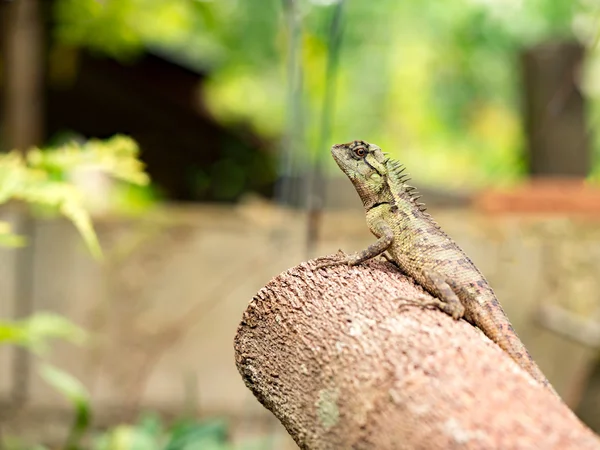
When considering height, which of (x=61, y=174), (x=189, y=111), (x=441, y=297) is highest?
(x=189, y=111)

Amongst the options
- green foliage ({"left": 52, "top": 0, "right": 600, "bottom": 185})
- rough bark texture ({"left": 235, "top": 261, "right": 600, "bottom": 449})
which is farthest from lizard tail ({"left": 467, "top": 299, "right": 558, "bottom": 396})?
green foliage ({"left": 52, "top": 0, "right": 600, "bottom": 185})

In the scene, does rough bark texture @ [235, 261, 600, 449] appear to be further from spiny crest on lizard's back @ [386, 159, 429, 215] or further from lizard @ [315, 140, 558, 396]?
spiny crest on lizard's back @ [386, 159, 429, 215]

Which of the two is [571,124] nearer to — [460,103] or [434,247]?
[434,247]

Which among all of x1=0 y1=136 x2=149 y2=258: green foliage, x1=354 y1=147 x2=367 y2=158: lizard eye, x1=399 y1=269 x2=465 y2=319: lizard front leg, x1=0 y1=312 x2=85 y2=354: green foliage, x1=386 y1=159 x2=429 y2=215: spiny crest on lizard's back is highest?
x1=354 y1=147 x2=367 y2=158: lizard eye

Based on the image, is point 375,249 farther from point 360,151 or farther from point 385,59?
point 385,59

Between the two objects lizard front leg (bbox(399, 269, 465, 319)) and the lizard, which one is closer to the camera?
lizard front leg (bbox(399, 269, 465, 319))

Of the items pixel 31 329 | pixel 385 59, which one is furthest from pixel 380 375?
pixel 385 59
